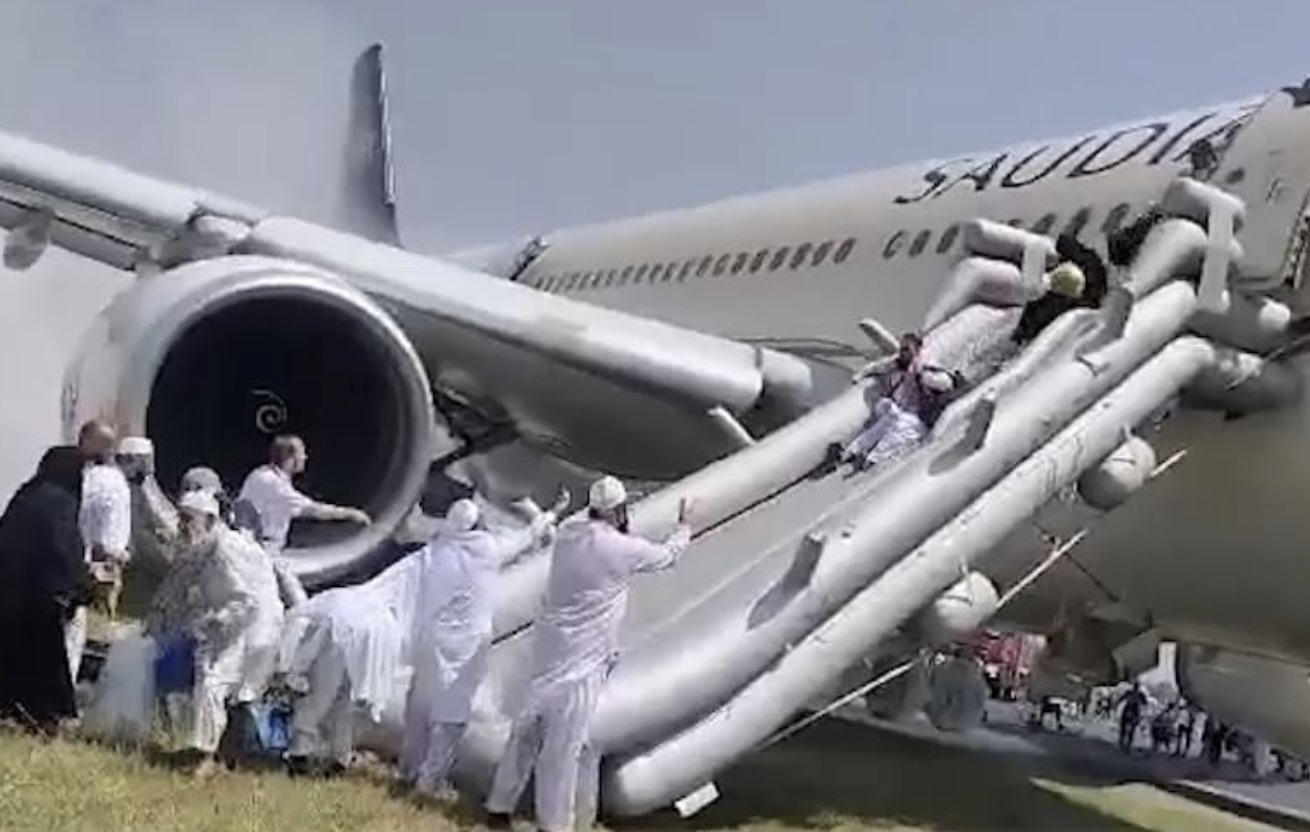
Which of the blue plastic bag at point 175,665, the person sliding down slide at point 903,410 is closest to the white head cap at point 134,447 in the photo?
the blue plastic bag at point 175,665

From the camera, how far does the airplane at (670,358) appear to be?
8266mm

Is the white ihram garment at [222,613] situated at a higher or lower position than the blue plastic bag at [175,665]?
higher

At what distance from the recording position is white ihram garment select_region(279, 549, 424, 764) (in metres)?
6.61

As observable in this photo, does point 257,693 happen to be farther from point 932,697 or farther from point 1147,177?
point 932,697

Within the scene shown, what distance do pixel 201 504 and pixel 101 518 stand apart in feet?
2.16

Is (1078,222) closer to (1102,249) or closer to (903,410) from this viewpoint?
(1102,249)

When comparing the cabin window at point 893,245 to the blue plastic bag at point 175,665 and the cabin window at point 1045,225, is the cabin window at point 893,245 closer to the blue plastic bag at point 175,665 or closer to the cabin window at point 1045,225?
the cabin window at point 1045,225

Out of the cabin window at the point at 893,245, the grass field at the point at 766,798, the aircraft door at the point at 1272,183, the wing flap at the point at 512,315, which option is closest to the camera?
the grass field at the point at 766,798

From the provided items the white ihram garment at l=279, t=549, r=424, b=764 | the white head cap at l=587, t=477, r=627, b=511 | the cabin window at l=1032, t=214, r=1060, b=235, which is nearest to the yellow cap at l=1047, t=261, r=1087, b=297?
the cabin window at l=1032, t=214, r=1060, b=235

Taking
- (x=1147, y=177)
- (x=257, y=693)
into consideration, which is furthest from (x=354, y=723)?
(x=1147, y=177)

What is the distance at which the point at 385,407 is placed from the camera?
892 centimetres

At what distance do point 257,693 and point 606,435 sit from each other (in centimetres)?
463

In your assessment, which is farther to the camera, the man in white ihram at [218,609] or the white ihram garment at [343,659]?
the white ihram garment at [343,659]

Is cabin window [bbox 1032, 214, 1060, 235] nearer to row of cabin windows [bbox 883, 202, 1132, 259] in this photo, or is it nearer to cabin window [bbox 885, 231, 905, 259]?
row of cabin windows [bbox 883, 202, 1132, 259]
